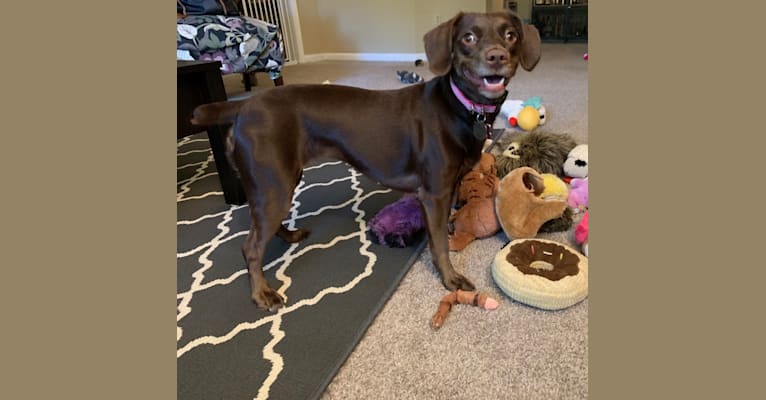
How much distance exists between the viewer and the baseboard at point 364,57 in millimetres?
6418

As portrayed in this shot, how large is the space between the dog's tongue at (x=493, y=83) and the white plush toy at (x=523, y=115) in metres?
1.47

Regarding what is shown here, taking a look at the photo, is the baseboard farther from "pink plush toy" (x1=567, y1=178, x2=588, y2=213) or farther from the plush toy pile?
"pink plush toy" (x1=567, y1=178, x2=588, y2=213)

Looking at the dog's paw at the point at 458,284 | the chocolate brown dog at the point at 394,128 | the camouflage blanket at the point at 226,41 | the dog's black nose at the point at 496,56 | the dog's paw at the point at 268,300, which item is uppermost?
A: the camouflage blanket at the point at 226,41

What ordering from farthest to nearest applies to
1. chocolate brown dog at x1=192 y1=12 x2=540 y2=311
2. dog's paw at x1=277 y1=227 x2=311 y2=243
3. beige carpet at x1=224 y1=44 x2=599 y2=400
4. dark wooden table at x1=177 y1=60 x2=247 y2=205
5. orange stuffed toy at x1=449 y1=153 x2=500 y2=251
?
dark wooden table at x1=177 y1=60 x2=247 y2=205, dog's paw at x1=277 y1=227 x2=311 y2=243, orange stuffed toy at x1=449 y1=153 x2=500 y2=251, chocolate brown dog at x1=192 y1=12 x2=540 y2=311, beige carpet at x1=224 y1=44 x2=599 y2=400

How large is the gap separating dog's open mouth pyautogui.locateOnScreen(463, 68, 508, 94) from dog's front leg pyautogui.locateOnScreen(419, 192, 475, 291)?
360mm

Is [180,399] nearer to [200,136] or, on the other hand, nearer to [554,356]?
[554,356]

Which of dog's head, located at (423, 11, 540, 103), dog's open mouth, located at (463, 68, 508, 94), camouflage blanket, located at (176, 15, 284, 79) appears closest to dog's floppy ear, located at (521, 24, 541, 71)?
dog's head, located at (423, 11, 540, 103)

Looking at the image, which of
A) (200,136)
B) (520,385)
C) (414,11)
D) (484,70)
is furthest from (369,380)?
(414,11)

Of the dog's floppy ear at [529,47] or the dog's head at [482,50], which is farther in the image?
the dog's floppy ear at [529,47]

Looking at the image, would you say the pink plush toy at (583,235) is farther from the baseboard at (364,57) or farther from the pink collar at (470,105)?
the baseboard at (364,57)

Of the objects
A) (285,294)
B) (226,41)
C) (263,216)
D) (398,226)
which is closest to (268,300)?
(285,294)

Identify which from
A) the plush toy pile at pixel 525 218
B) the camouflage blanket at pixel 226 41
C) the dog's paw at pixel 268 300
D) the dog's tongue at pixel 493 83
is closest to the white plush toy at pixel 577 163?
the plush toy pile at pixel 525 218

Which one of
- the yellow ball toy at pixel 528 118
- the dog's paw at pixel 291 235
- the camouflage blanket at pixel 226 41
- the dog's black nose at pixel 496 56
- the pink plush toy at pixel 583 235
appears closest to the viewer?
the dog's black nose at pixel 496 56

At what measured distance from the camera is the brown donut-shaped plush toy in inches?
49.7
